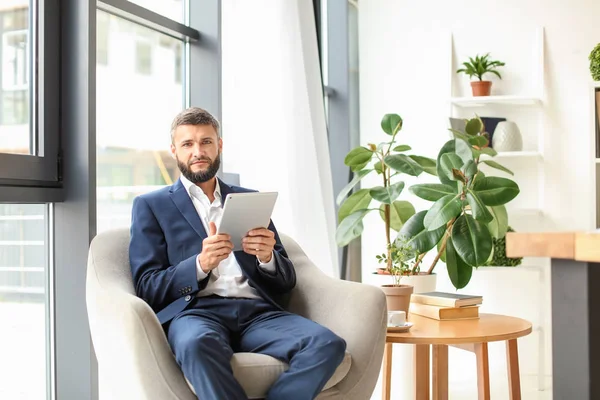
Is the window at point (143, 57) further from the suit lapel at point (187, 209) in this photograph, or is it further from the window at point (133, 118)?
the suit lapel at point (187, 209)

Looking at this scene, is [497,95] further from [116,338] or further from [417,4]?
[116,338]

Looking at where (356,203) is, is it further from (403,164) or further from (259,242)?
(259,242)

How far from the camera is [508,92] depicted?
14.2ft

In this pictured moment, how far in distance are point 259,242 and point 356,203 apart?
56.5 inches

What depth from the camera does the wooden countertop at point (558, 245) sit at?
34.9 inches

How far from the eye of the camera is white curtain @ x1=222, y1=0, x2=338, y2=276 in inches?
124

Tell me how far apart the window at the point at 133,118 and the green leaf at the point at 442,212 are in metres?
1.10

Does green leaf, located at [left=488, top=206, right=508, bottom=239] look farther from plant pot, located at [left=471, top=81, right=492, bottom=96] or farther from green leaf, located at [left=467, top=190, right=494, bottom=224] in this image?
plant pot, located at [left=471, top=81, right=492, bottom=96]

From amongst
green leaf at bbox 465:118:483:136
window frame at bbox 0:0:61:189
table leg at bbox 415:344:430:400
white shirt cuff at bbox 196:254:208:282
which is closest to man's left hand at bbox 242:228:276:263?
white shirt cuff at bbox 196:254:208:282

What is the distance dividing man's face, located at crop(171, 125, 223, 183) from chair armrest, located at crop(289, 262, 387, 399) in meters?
0.53

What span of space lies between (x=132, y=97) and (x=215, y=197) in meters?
0.72

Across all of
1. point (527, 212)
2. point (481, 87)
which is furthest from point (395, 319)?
point (481, 87)

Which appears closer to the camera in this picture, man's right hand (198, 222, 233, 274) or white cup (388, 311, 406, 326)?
man's right hand (198, 222, 233, 274)

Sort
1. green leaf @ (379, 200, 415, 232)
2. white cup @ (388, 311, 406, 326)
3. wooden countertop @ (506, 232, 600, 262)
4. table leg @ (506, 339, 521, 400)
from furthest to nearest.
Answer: green leaf @ (379, 200, 415, 232)
table leg @ (506, 339, 521, 400)
white cup @ (388, 311, 406, 326)
wooden countertop @ (506, 232, 600, 262)
